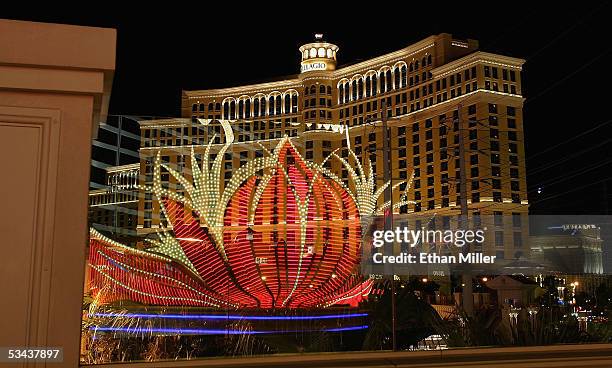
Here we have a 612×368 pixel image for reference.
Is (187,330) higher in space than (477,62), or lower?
lower

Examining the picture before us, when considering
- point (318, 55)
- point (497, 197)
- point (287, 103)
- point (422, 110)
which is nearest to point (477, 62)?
point (422, 110)

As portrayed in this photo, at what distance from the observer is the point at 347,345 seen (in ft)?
22.5

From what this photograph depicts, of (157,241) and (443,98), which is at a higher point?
(443,98)

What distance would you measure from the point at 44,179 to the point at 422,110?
66.8 metres

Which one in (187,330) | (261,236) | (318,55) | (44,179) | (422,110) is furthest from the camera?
(318,55)

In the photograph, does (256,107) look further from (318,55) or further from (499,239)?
(499,239)

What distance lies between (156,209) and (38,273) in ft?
35.0

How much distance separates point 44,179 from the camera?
3209 mm

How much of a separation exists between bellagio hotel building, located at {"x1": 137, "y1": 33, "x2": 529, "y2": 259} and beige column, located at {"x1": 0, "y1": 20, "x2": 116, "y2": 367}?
52.2 m


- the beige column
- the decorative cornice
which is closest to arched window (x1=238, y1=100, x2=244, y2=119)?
the decorative cornice

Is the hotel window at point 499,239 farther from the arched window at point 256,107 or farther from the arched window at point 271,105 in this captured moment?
the arched window at point 256,107

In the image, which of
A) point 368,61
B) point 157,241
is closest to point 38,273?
point 157,241

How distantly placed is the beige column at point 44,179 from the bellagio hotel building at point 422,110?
52150mm

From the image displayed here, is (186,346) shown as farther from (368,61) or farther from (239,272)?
(368,61)
